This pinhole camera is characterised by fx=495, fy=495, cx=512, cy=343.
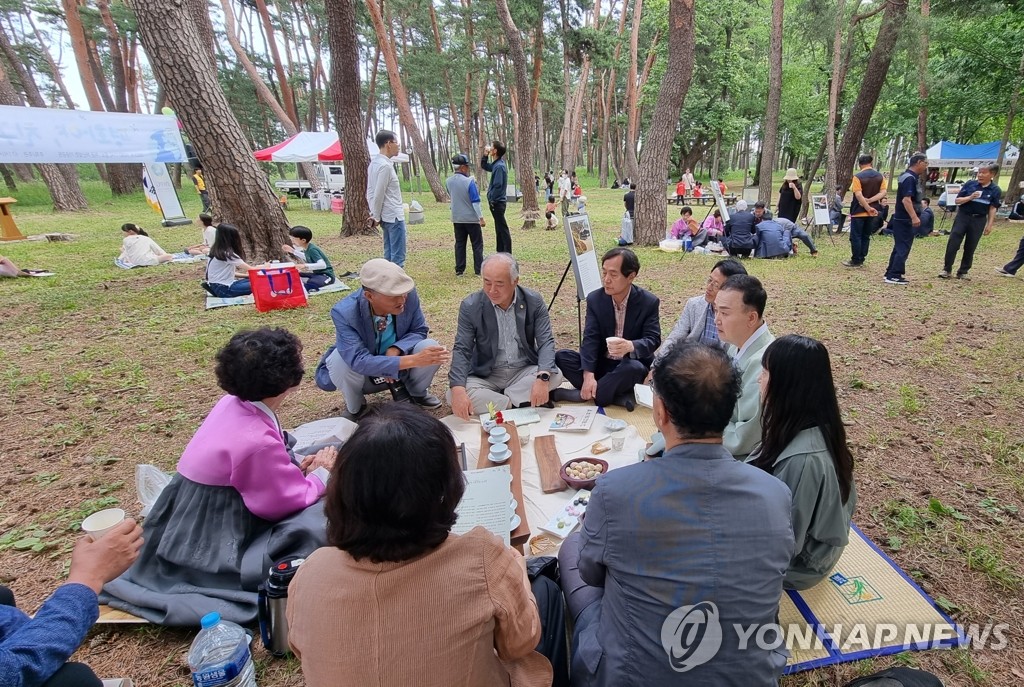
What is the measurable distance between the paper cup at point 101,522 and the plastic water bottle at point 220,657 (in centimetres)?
47

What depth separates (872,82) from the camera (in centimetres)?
1181

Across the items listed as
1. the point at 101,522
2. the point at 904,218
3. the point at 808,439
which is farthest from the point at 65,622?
the point at 904,218

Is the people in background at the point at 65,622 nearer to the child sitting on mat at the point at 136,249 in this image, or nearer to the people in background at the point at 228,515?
the people in background at the point at 228,515

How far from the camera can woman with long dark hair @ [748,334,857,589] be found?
178cm

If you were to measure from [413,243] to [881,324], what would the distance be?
879 cm

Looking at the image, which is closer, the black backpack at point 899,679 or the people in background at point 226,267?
the black backpack at point 899,679

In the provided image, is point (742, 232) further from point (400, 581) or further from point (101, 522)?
point (101, 522)

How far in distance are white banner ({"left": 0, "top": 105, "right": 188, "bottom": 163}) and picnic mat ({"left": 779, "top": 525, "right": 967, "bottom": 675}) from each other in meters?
13.6

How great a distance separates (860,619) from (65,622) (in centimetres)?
282

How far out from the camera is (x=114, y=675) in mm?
1952

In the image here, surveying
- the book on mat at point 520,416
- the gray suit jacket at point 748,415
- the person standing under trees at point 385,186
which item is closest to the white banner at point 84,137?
the person standing under trees at point 385,186

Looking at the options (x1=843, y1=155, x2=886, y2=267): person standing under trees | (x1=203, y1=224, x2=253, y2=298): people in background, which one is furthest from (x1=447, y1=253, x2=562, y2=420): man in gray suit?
(x1=843, y1=155, x2=886, y2=267): person standing under trees

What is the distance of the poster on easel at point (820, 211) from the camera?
11.3m

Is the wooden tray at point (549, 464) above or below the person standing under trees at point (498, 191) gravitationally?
below
